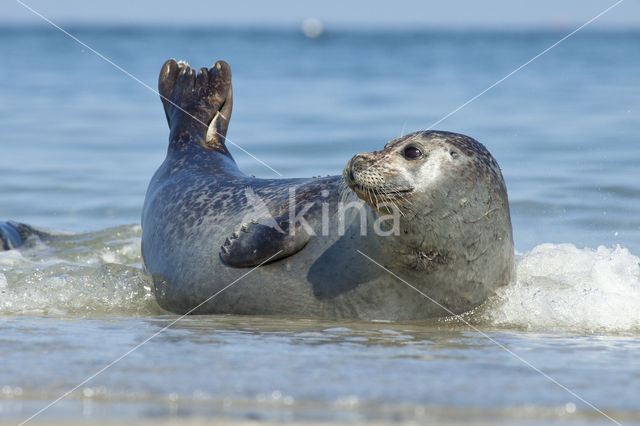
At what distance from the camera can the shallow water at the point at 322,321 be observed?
3021 mm

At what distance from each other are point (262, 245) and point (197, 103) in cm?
221

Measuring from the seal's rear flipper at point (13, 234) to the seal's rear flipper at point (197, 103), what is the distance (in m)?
1.39

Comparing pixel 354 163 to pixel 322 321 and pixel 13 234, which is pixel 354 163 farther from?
pixel 13 234

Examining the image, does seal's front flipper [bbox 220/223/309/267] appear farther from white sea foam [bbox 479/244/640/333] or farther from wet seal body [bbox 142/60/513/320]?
white sea foam [bbox 479/244/640/333]

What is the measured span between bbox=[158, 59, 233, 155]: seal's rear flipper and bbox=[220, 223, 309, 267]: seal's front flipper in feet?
5.54

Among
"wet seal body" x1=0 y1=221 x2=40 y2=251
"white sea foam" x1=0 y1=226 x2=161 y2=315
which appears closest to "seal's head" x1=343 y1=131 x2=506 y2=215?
"white sea foam" x1=0 y1=226 x2=161 y2=315

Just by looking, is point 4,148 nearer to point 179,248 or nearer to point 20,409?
point 179,248

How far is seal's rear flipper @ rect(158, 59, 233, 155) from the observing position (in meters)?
6.31

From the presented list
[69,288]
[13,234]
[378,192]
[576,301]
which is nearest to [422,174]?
[378,192]

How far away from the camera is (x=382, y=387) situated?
3143mm

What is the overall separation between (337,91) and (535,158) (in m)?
9.93

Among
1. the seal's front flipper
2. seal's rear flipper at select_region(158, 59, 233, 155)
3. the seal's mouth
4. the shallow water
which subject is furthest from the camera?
seal's rear flipper at select_region(158, 59, 233, 155)

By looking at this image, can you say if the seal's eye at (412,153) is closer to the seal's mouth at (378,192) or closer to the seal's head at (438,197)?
the seal's head at (438,197)

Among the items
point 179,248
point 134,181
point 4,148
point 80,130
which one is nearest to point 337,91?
point 80,130
